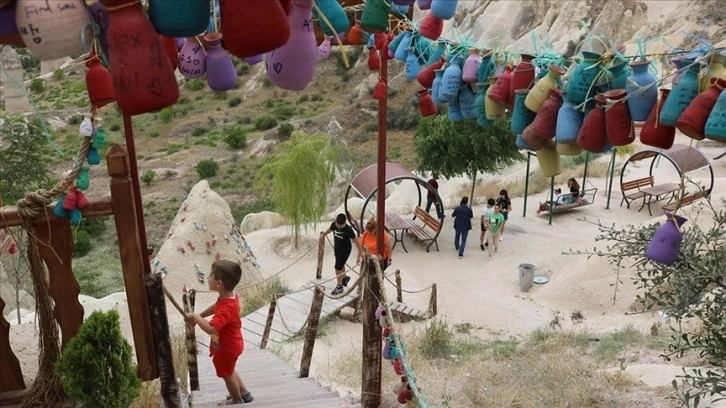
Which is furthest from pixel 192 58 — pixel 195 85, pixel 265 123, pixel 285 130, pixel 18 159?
pixel 195 85

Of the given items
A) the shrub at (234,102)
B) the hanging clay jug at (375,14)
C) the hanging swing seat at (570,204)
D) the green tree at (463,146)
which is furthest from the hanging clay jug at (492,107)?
the shrub at (234,102)

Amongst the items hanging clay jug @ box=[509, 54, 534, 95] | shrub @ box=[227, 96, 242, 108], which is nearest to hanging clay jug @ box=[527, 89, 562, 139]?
hanging clay jug @ box=[509, 54, 534, 95]

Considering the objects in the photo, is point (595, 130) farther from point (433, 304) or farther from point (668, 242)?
point (433, 304)

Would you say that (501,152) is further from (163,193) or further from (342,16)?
(163,193)

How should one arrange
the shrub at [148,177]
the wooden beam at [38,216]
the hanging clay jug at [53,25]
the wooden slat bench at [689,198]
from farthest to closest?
the shrub at [148,177] < the wooden slat bench at [689,198] < the wooden beam at [38,216] < the hanging clay jug at [53,25]

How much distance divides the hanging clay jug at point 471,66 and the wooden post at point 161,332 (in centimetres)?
243

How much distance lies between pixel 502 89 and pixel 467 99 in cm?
57

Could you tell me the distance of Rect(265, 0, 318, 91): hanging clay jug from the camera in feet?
7.46

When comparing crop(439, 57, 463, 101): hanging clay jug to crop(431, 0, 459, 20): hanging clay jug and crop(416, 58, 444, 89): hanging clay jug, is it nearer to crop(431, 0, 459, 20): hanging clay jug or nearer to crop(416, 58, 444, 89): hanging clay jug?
crop(416, 58, 444, 89): hanging clay jug

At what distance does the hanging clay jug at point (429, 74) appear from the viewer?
4707mm

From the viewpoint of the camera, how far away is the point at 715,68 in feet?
8.84

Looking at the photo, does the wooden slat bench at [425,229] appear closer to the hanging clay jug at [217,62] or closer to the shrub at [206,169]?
the hanging clay jug at [217,62]

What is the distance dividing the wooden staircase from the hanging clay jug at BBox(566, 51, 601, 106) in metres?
2.15

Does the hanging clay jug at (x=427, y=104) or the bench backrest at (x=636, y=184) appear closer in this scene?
the hanging clay jug at (x=427, y=104)
